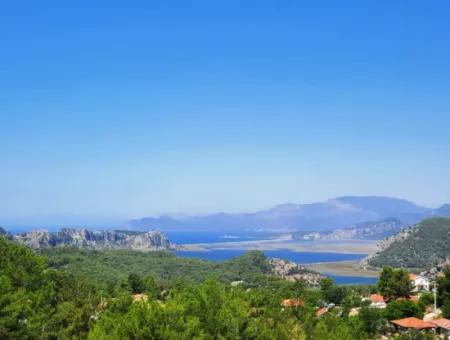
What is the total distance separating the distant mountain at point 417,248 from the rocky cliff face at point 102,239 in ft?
246

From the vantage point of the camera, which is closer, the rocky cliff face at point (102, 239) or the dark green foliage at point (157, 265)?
the dark green foliage at point (157, 265)

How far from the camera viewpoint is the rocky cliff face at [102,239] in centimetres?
14018

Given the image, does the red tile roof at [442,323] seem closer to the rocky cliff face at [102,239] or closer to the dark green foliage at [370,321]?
the dark green foliage at [370,321]

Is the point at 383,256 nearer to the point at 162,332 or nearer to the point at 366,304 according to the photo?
the point at 366,304

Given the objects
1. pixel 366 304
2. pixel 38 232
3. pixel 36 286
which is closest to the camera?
pixel 36 286

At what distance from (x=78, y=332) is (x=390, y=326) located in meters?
18.8

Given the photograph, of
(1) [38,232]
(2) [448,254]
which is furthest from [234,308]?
(1) [38,232]

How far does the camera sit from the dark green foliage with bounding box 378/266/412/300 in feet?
136

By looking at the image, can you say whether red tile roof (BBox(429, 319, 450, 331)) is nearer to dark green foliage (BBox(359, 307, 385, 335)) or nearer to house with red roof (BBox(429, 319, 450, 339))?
house with red roof (BBox(429, 319, 450, 339))

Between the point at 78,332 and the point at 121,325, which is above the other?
the point at 121,325

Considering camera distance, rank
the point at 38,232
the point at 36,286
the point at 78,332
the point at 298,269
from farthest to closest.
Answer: the point at 38,232
the point at 298,269
the point at 36,286
the point at 78,332

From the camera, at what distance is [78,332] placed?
24453mm

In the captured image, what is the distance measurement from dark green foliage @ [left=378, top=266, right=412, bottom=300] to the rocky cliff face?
98022 millimetres

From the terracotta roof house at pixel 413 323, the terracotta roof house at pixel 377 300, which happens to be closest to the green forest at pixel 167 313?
the terracotta roof house at pixel 413 323
